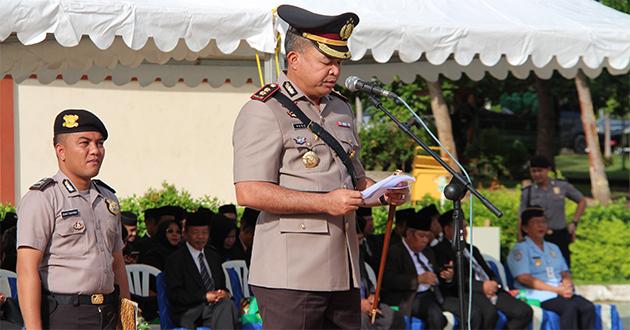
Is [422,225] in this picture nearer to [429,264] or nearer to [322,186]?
[429,264]

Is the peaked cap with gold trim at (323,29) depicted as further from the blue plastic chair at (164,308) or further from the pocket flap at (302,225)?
the blue plastic chair at (164,308)

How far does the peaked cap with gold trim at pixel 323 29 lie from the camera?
13.3 feet

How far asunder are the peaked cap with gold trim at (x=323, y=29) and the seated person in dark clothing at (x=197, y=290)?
3343mm

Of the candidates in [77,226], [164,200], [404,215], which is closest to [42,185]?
[77,226]

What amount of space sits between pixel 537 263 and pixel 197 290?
9.37ft

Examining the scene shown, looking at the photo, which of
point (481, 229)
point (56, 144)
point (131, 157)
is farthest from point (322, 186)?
point (131, 157)

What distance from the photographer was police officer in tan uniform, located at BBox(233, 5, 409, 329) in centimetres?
400

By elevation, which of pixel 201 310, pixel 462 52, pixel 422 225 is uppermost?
pixel 462 52

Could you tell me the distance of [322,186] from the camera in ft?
13.3

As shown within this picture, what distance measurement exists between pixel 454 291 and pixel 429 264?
1.11 ft

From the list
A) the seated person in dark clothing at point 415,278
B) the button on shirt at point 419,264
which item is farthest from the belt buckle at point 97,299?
the button on shirt at point 419,264

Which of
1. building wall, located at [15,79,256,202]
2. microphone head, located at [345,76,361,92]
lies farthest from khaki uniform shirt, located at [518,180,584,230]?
microphone head, located at [345,76,361,92]

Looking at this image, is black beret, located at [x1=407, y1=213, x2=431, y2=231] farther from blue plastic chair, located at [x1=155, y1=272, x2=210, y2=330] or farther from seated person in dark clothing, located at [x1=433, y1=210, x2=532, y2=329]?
blue plastic chair, located at [x1=155, y1=272, x2=210, y2=330]

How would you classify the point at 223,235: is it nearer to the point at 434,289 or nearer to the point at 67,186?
the point at 434,289
